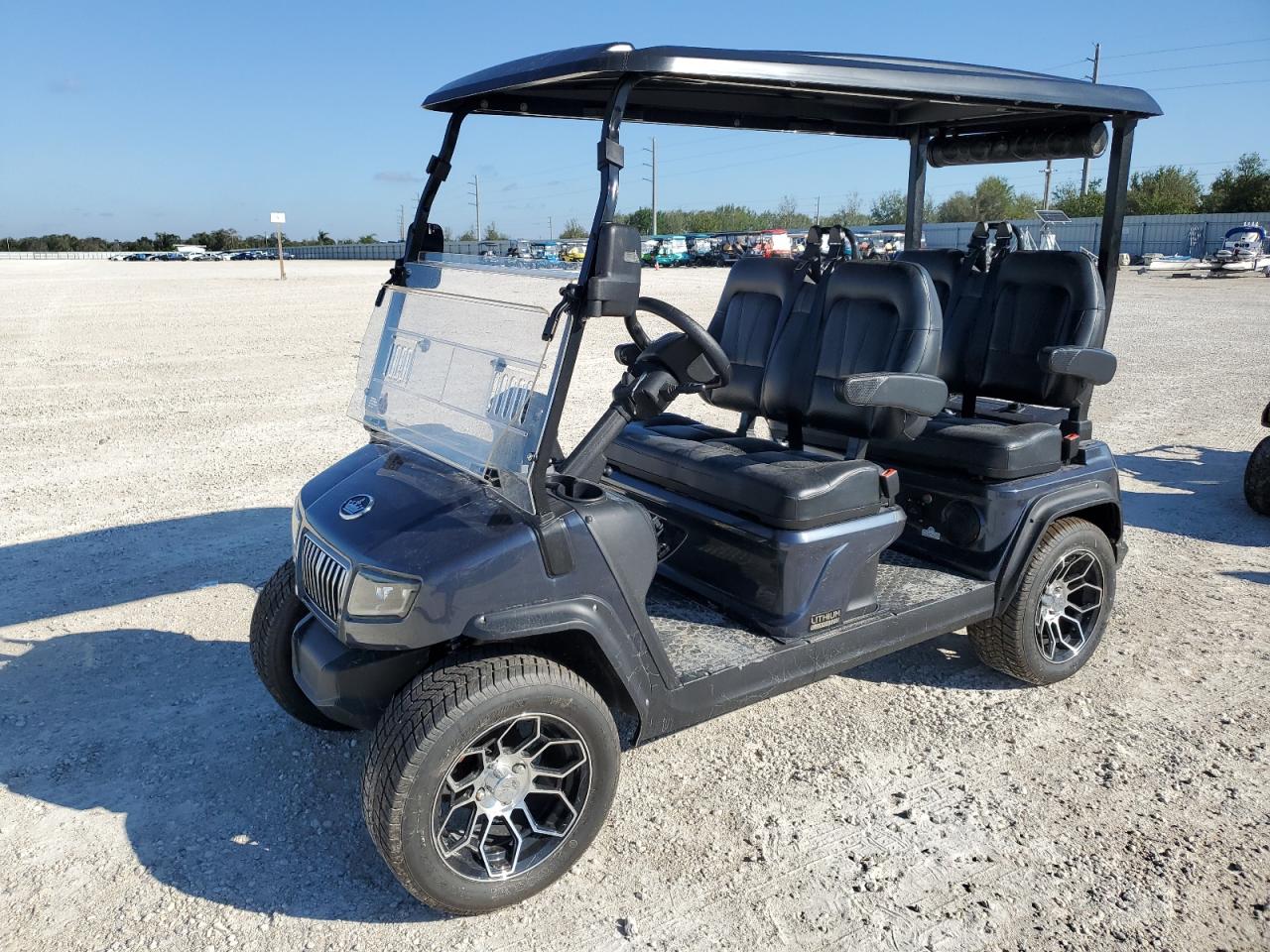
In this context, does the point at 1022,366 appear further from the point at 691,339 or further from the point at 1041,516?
the point at 691,339

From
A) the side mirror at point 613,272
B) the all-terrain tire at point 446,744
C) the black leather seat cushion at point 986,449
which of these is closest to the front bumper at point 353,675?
the all-terrain tire at point 446,744

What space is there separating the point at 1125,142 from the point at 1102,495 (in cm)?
131

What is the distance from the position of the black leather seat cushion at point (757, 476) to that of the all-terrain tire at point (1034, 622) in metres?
0.77

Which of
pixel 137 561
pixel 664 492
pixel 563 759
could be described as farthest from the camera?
pixel 137 561

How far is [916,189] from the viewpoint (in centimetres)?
458

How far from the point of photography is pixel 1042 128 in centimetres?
393

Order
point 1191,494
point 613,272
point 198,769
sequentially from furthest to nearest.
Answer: point 1191,494, point 198,769, point 613,272

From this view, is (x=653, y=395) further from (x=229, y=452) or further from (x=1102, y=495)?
(x=229, y=452)

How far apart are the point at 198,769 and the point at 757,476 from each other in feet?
6.50

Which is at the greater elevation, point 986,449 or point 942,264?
point 942,264

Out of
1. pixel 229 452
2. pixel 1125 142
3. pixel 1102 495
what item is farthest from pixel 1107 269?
pixel 229 452

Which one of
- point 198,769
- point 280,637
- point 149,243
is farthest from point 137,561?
point 149,243

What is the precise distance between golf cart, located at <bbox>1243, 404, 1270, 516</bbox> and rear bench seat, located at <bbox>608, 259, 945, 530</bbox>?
3.16 metres

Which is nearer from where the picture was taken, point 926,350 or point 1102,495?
point 926,350
